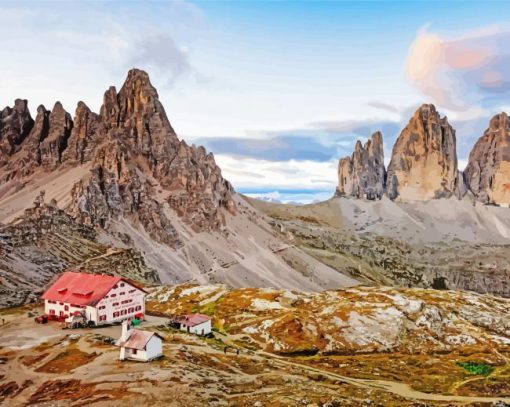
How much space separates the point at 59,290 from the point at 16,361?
27400mm

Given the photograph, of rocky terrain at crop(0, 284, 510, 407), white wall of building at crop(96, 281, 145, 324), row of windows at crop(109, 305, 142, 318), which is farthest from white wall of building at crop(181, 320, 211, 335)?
white wall of building at crop(96, 281, 145, 324)

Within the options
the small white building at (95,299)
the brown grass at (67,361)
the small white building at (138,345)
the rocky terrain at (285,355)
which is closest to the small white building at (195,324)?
the rocky terrain at (285,355)

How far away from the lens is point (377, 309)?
138 metres

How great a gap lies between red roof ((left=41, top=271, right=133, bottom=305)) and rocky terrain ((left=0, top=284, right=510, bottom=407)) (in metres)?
6.86

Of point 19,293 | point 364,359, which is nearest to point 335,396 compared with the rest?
point 364,359

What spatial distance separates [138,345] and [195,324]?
31.4 metres

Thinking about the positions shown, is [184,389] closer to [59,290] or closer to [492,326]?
[59,290]

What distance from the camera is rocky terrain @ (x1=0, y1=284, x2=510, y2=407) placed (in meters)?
70.6

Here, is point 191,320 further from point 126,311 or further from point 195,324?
point 126,311

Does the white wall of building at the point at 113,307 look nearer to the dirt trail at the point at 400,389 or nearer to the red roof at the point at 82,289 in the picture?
the red roof at the point at 82,289

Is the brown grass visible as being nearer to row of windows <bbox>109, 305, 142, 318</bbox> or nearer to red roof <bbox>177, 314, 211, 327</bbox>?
row of windows <bbox>109, 305, 142, 318</bbox>

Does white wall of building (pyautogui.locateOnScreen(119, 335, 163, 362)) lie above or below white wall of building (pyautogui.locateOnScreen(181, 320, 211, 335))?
above

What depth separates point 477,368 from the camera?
347 feet

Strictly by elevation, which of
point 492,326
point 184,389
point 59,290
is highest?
point 59,290
